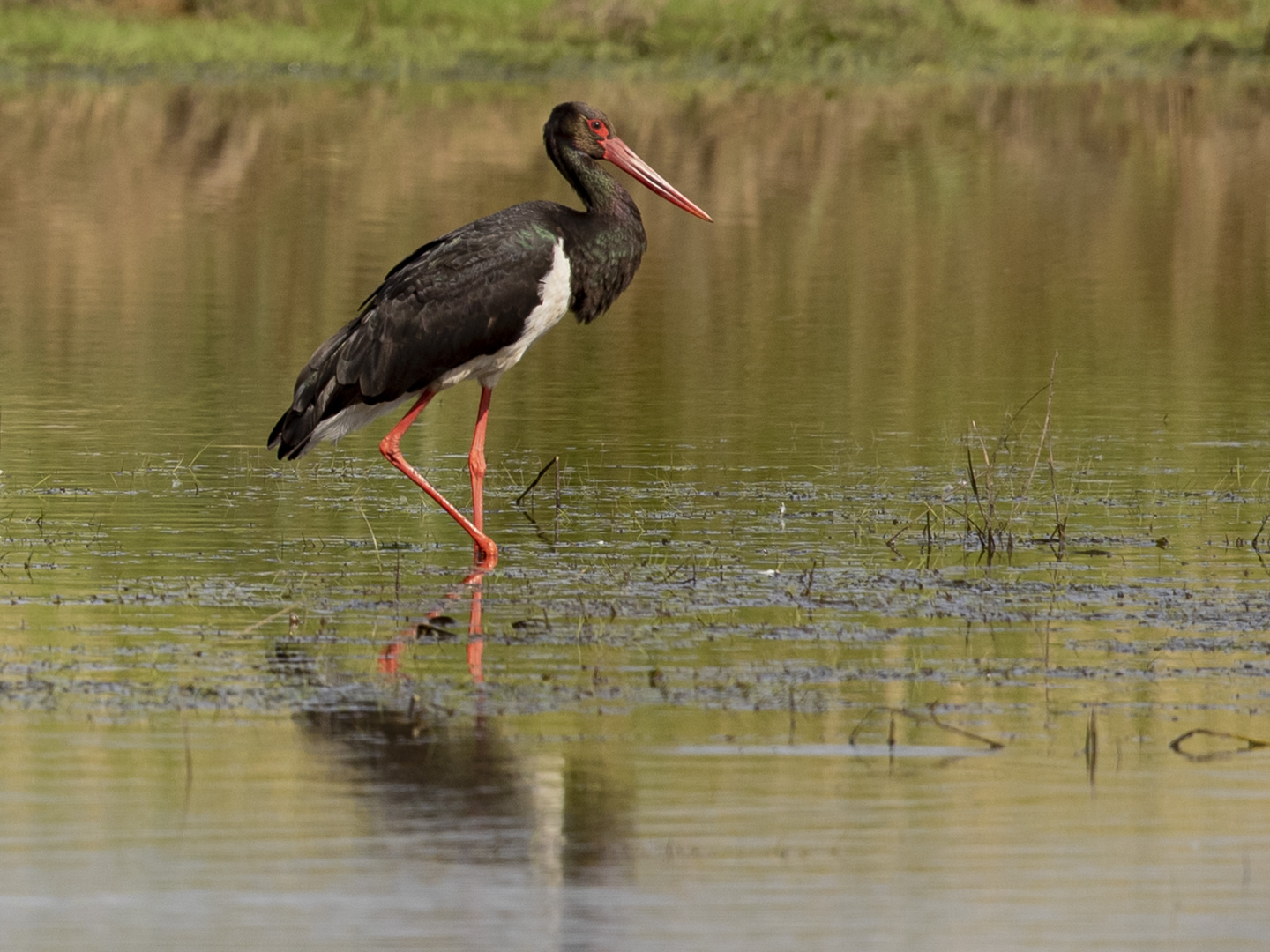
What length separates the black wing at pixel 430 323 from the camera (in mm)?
9719

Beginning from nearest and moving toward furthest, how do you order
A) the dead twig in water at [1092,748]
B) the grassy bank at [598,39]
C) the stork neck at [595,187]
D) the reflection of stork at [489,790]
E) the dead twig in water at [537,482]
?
the reflection of stork at [489,790] < the dead twig in water at [1092,748] < the dead twig in water at [537,482] < the stork neck at [595,187] < the grassy bank at [598,39]

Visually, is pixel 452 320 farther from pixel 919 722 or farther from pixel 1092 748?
pixel 1092 748

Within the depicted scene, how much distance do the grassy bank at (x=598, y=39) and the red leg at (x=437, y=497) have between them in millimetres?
27017

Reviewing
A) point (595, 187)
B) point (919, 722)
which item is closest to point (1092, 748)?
point (919, 722)

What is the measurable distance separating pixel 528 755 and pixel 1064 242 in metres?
14.5

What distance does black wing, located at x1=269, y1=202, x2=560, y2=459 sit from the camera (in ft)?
31.9

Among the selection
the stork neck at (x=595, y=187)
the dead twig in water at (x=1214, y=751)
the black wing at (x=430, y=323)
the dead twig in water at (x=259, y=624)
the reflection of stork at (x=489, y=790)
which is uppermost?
the stork neck at (x=595, y=187)

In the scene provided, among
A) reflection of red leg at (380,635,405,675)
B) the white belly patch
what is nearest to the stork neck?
the white belly patch

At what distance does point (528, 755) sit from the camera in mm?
6309

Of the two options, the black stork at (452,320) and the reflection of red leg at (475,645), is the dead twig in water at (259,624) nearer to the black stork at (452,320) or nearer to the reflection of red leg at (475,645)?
the reflection of red leg at (475,645)

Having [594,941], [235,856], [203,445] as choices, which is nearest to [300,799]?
[235,856]

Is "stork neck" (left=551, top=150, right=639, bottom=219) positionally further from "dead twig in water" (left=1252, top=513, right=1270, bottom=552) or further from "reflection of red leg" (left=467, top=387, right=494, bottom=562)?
"dead twig in water" (left=1252, top=513, right=1270, bottom=552)

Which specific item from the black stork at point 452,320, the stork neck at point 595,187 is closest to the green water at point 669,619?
the black stork at point 452,320

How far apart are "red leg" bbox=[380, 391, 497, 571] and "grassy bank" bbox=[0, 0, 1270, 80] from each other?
27.0 meters
